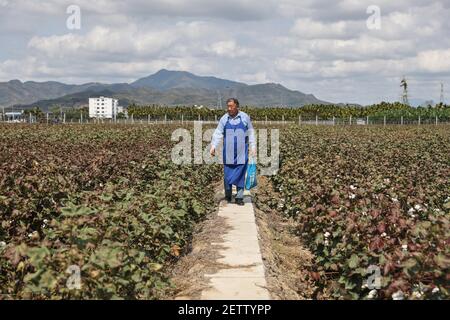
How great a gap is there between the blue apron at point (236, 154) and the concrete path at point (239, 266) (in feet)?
3.23

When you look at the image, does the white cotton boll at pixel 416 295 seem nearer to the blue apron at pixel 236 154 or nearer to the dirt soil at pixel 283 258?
the dirt soil at pixel 283 258

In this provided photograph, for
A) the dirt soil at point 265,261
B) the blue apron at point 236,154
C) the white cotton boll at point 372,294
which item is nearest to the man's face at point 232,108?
the blue apron at point 236,154

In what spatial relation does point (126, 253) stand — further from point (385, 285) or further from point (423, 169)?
point (423, 169)

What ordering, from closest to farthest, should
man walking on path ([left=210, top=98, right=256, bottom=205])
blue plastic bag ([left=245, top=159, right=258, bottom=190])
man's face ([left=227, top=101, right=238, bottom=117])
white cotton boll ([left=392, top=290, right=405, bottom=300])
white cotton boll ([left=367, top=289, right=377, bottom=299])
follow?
white cotton boll ([left=392, top=290, right=405, bottom=300]) < white cotton boll ([left=367, top=289, right=377, bottom=299]) < man's face ([left=227, top=101, right=238, bottom=117]) < man walking on path ([left=210, top=98, right=256, bottom=205]) < blue plastic bag ([left=245, top=159, right=258, bottom=190])

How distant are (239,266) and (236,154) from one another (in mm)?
3935

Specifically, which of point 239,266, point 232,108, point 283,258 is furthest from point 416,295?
point 232,108

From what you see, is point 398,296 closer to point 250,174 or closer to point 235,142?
point 235,142

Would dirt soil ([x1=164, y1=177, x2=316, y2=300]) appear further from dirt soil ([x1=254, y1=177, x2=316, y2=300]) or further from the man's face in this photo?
the man's face

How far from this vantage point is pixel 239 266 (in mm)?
6371

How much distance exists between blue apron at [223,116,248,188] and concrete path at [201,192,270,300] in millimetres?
986

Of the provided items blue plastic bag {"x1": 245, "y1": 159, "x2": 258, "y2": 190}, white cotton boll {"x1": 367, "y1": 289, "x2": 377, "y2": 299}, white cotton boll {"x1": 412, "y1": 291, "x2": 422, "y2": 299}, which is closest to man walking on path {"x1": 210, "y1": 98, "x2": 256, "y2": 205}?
blue plastic bag {"x1": 245, "y1": 159, "x2": 258, "y2": 190}

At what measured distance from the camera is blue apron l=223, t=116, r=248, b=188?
1004 cm
